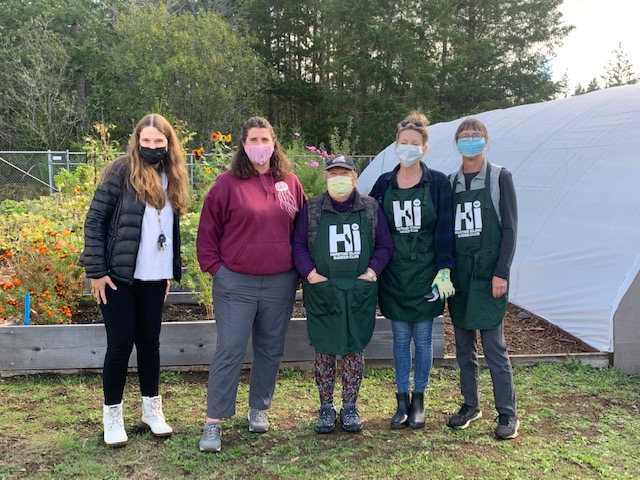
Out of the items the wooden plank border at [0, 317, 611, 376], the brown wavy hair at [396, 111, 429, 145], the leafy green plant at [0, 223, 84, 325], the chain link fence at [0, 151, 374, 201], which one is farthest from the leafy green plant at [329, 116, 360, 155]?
the brown wavy hair at [396, 111, 429, 145]

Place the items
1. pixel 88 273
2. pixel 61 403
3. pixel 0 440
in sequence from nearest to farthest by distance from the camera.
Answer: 1. pixel 88 273
2. pixel 0 440
3. pixel 61 403

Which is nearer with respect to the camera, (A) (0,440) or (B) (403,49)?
(A) (0,440)

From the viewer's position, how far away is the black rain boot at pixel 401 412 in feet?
11.8

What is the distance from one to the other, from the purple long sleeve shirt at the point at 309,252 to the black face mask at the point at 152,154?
0.86m

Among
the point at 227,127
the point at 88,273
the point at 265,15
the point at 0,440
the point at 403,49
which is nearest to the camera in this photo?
the point at 88,273

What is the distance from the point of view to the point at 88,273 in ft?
10.3

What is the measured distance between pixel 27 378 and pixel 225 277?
6.99 feet

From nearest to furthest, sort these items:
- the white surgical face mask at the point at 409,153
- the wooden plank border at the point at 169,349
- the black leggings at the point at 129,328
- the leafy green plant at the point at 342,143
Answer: the black leggings at the point at 129,328, the white surgical face mask at the point at 409,153, the wooden plank border at the point at 169,349, the leafy green plant at the point at 342,143

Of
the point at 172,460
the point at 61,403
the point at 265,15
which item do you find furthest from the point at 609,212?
the point at 265,15

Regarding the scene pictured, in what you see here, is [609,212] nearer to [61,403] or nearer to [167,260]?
[167,260]

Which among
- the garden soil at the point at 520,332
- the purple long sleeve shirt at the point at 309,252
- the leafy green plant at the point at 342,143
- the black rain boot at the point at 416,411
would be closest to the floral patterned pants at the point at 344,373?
the black rain boot at the point at 416,411

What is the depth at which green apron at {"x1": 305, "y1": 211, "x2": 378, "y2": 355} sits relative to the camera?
133 inches

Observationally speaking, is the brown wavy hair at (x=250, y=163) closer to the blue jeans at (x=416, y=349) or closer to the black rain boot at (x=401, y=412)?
the blue jeans at (x=416, y=349)

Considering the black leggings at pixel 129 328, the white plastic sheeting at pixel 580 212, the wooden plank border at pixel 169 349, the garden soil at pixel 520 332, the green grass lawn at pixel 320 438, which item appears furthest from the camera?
the garden soil at pixel 520 332
